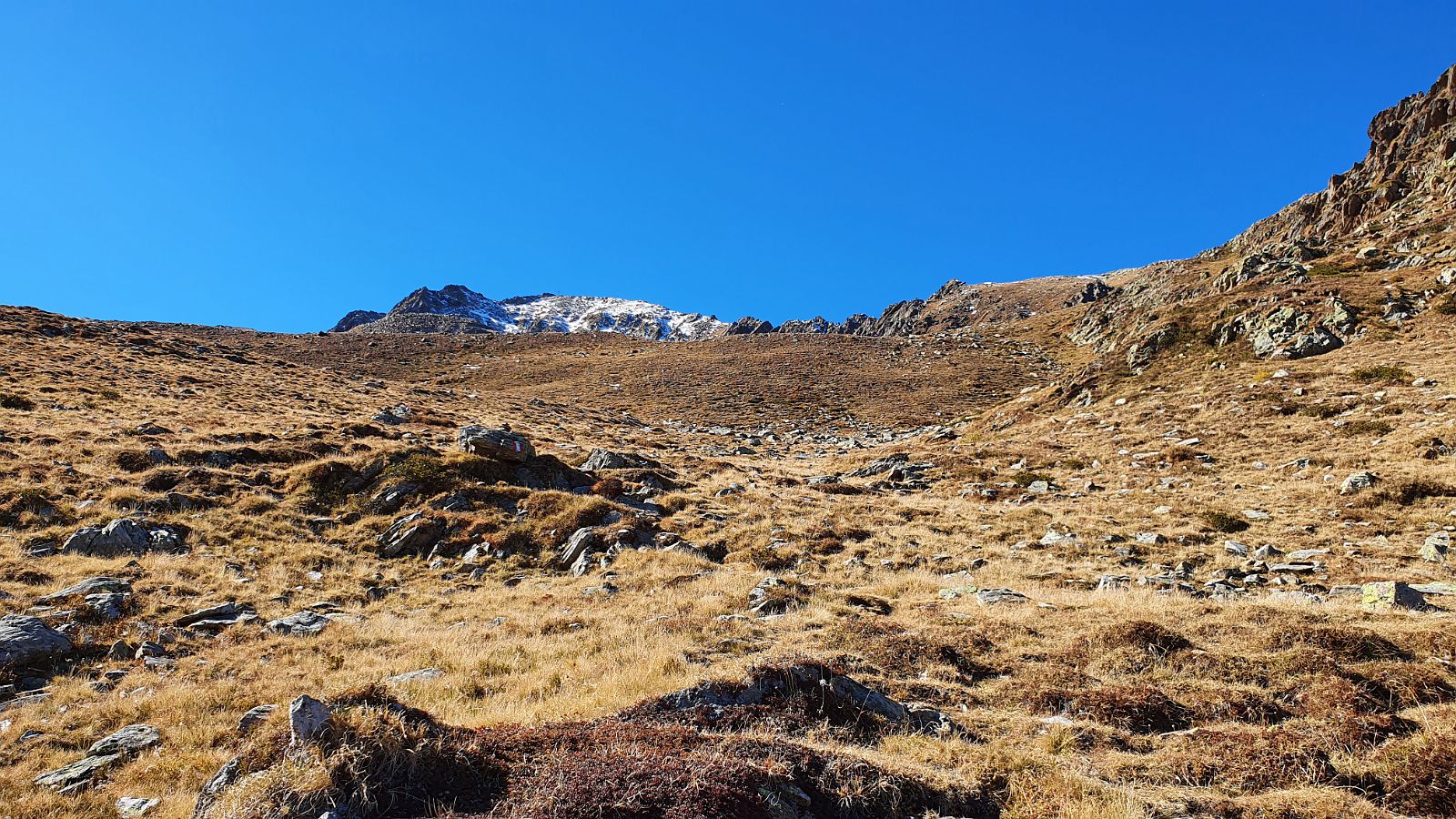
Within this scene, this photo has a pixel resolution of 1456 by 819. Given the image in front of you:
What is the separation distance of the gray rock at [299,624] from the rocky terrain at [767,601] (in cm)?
9

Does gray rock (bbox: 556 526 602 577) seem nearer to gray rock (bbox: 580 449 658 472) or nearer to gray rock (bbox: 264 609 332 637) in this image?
gray rock (bbox: 264 609 332 637)

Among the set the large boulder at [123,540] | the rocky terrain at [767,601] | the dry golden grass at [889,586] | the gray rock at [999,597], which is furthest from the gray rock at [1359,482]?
the large boulder at [123,540]

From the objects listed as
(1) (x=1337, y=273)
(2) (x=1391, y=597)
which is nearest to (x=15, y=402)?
(2) (x=1391, y=597)

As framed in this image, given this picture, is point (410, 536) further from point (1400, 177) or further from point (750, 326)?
point (750, 326)

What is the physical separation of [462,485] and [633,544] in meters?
7.21

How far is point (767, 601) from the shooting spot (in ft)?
43.5

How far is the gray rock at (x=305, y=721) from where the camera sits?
5.61 m

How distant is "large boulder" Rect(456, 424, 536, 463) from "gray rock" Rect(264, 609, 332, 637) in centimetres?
1166

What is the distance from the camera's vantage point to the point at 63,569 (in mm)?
13438

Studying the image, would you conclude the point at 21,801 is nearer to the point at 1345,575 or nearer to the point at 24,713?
the point at 24,713

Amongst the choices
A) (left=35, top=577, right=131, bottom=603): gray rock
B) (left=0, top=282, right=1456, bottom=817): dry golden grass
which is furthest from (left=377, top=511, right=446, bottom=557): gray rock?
(left=35, top=577, right=131, bottom=603): gray rock

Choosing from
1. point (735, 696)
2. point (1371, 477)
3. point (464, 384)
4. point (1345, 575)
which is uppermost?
point (464, 384)

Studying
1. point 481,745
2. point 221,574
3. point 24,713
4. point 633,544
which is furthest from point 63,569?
point 481,745

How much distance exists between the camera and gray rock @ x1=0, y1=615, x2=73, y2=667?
980 cm
